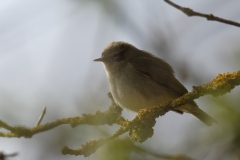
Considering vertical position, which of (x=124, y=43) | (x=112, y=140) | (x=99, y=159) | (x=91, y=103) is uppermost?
(x=124, y=43)

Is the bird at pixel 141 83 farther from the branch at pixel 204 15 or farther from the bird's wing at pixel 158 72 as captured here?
the branch at pixel 204 15

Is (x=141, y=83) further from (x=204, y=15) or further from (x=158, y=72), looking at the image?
(x=204, y=15)

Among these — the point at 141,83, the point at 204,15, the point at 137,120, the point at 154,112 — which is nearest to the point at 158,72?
the point at 141,83

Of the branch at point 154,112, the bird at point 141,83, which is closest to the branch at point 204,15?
the branch at point 154,112

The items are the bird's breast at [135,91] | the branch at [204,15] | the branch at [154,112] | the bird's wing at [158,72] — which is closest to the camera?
the branch at [204,15]

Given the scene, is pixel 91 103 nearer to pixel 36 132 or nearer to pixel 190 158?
pixel 36 132

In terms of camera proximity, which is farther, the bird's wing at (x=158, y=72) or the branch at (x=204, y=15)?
the bird's wing at (x=158, y=72)

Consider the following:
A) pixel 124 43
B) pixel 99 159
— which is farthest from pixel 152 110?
pixel 124 43

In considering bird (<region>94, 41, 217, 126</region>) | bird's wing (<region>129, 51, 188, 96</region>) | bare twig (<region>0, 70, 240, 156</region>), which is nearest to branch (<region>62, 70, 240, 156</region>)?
bare twig (<region>0, 70, 240, 156</region>)
